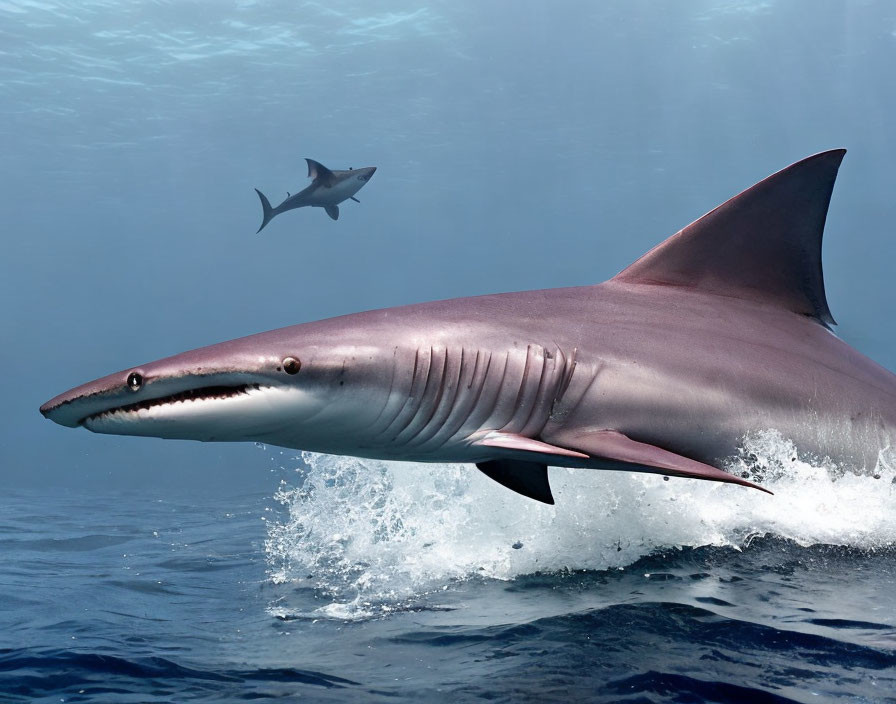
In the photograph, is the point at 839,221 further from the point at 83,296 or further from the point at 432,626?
the point at 83,296

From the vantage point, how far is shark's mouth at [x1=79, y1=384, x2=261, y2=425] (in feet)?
10.1

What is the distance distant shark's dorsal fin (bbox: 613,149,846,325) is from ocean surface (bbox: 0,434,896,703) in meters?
1.06

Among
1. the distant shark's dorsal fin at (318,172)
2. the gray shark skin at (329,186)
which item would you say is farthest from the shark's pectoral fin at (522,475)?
the distant shark's dorsal fin at (318,172)

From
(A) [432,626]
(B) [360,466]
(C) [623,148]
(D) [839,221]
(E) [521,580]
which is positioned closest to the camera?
(A) [432,626]

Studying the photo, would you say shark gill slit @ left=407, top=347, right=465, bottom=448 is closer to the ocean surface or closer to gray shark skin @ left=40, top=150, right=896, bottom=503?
gray shark skin @ left=40, top=150, right=896, bottom=503

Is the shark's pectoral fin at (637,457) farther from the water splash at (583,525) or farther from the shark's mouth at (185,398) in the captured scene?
the shark's mouth at (185,398)

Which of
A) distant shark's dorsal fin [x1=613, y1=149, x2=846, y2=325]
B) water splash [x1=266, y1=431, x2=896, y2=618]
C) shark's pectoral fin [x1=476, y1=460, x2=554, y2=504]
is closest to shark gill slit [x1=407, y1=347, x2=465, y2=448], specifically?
shark's pectoral fin [x1=476, y1=460, x2=554, y2=504]

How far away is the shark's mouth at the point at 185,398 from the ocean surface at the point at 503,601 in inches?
42.5

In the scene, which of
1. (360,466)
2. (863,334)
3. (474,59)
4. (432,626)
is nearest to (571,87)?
(474,59)

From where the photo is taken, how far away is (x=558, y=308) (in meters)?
4.20

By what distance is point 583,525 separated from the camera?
5.06 m

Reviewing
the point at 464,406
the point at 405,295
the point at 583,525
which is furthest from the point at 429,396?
the point at 405,295

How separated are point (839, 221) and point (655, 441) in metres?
88.1

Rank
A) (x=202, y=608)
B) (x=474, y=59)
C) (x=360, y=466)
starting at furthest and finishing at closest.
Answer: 1. (x=474, y=59)
2. (x=360, y=466)
3. (x=202, y=608)
